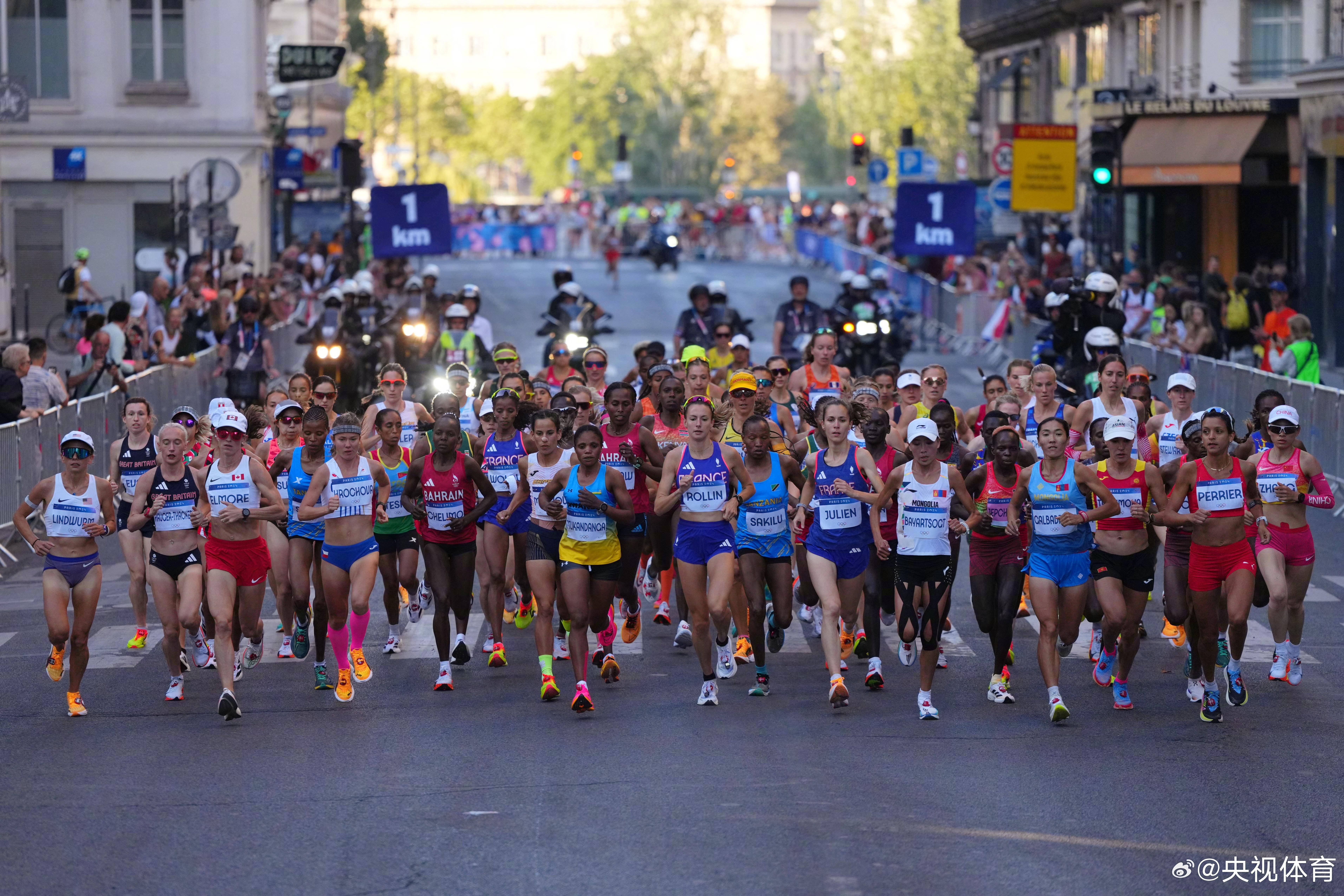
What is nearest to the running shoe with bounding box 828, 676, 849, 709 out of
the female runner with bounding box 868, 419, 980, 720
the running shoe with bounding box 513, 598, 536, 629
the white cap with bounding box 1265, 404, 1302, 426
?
the female runner with bounding box 868, 419, 980, 720

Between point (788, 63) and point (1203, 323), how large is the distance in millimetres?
118755

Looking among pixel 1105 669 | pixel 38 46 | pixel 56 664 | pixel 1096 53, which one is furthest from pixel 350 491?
pixel 1096 53

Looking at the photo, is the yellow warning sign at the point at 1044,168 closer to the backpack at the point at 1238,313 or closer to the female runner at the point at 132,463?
the backpack at the point at 1238,313

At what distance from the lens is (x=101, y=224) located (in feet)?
134

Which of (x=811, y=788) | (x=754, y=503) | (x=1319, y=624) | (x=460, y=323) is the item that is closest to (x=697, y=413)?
(x=754, y=503)

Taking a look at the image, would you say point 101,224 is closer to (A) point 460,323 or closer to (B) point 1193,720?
(A) point 460,323

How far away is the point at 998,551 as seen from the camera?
12414 mm

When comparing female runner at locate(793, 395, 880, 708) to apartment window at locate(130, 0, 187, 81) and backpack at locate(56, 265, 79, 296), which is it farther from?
apartment window at locate(130, 0, 187, 81)

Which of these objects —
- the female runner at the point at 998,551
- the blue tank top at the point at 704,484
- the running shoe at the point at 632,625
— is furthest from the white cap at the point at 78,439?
the female runner at the point at 998,551

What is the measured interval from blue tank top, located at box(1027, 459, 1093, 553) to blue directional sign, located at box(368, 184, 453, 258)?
1721cm

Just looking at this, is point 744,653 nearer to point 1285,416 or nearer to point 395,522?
point 395,522

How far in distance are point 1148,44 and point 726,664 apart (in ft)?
115

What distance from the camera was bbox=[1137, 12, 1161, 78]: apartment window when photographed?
44.3 meters

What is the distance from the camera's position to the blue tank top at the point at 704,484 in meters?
12.6
